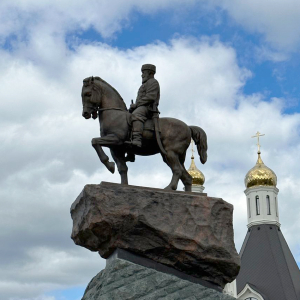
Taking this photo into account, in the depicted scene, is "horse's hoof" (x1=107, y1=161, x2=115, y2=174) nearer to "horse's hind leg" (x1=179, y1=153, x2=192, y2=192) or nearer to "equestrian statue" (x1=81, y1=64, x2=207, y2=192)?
"equestrian statue" (x1=81, y1=64, x2=207, y2=192)

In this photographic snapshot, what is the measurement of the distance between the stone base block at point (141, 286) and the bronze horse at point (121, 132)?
1.42m

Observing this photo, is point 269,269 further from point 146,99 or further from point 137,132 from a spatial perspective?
point 137,132

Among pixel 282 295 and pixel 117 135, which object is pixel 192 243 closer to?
pixel 117 135

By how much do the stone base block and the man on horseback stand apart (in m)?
1.87

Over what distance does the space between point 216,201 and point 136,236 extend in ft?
4.38

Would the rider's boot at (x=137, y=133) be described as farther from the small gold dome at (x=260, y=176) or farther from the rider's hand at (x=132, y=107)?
the small gold dome at (x=260, y=176)

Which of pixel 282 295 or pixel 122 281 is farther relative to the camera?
pixel 282 295

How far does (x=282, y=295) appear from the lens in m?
43.3

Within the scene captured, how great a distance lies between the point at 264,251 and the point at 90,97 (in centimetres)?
3607

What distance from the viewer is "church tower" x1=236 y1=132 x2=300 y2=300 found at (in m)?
43.6

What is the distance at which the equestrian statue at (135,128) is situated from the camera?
36.0 feet

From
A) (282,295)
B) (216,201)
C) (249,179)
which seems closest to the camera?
(216,201)

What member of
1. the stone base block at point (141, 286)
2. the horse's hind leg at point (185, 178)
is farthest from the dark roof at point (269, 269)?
the stone base block at point (141, 286)

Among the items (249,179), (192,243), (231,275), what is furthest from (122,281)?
(249,179)
